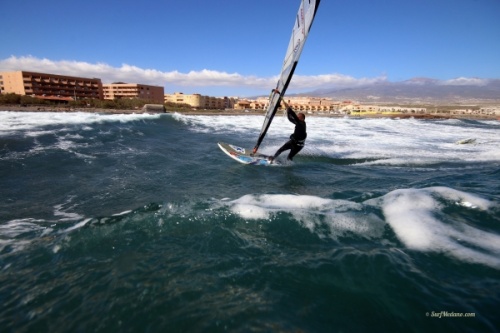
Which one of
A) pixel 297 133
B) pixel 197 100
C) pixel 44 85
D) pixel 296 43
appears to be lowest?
pixel 297 133

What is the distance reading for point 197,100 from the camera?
127 meters

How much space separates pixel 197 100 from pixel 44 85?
5604cm

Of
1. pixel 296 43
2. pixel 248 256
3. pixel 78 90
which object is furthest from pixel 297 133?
pixel 78 90

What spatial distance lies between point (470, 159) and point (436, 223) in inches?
325

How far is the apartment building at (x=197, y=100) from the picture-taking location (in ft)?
416

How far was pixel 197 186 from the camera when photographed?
6.30m

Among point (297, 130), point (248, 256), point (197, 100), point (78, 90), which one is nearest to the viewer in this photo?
point (248, 256)

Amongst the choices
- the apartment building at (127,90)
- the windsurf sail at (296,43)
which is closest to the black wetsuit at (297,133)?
the windsurf sail at (296,43)

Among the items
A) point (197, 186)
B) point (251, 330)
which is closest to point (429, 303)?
point (251, 330)

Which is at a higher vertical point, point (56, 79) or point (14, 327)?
point (56, 79)

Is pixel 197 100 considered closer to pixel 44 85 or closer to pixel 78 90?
pixel 78 90

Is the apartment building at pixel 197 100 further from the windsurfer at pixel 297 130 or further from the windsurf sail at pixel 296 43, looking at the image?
the windsurf sail at pixel 296 43

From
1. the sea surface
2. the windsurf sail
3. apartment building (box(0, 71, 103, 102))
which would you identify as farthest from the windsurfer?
apartment building (box(0, 71, 103, 102))

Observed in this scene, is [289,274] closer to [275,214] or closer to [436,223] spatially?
[275,214]
